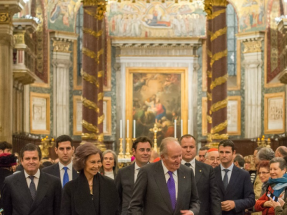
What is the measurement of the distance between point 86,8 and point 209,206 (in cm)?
1098

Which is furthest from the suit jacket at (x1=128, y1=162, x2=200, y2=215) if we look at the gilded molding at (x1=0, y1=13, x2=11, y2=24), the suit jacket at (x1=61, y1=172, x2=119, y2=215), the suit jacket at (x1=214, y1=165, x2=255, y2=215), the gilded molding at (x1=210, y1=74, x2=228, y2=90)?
the gilded molding at (x1=0, y1=13, x2=11, y2=24)

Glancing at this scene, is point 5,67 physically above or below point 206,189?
above

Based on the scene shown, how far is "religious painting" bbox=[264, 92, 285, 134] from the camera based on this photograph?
2609 centimetres

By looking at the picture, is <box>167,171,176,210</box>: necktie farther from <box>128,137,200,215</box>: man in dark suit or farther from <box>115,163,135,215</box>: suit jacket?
<box>115,163,135,215</box>: suit jacket

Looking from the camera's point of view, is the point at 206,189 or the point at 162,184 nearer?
the point at 162,184

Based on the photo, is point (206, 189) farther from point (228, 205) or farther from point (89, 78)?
point (89, 78)

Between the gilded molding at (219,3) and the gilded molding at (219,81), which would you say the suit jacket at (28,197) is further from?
the gilded molding at (219,3)

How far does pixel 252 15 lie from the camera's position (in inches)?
1064

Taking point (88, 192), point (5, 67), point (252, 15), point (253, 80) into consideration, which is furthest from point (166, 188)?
point (252, 15)

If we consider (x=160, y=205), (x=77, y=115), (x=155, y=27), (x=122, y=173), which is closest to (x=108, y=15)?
(x=155, y=27)

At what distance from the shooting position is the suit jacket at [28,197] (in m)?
7.88

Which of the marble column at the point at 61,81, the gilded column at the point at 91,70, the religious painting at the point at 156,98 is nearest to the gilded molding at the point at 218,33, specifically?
the gilded column at the point at 91,70

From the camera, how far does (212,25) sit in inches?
740

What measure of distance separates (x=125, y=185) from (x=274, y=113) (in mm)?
18200
